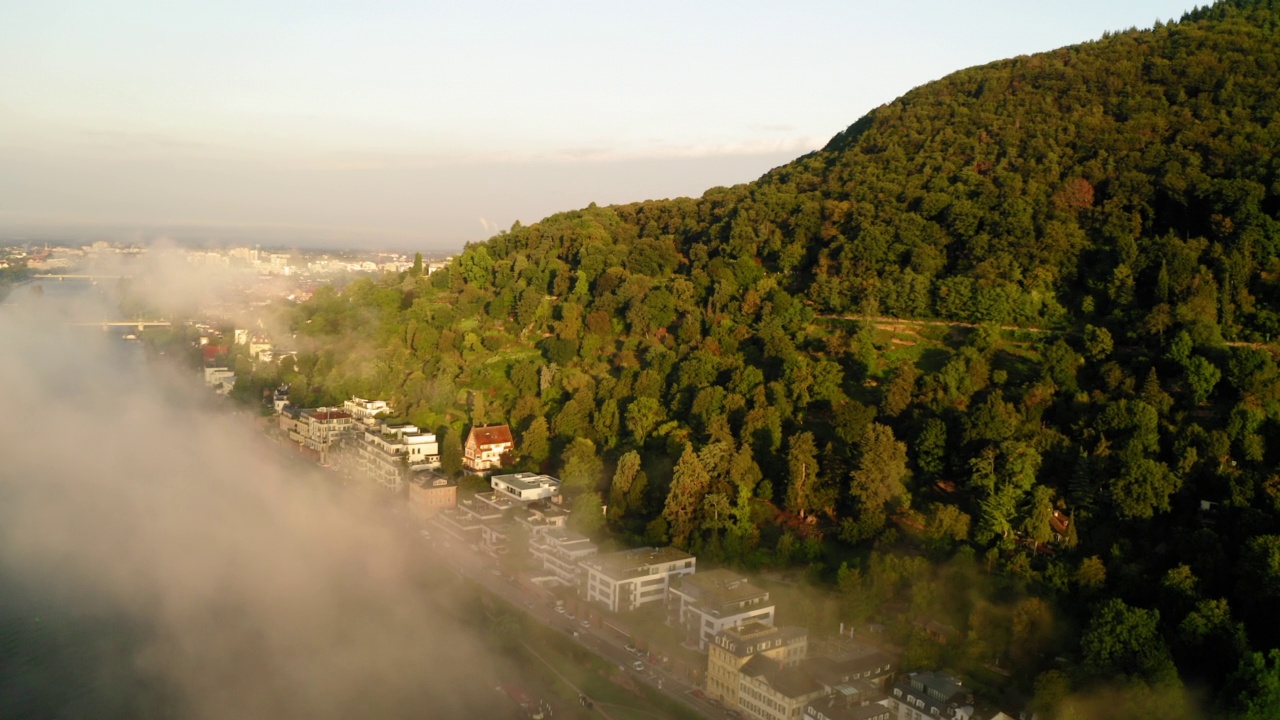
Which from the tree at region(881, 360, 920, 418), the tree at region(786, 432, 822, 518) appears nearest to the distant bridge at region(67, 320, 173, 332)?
the tree at region(786, 432, 822, 518)

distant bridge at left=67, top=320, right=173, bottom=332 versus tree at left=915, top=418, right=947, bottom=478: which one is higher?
distant bridge at left=67, top=320, right=173, bottom=332

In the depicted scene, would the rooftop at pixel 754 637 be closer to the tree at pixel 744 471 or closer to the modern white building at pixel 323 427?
the tree at pixel 744 471

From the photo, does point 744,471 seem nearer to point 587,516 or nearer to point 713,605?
point 587,516

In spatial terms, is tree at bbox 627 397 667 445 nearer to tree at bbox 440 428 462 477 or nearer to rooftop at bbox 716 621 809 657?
tree at bbox 440 428 462 477

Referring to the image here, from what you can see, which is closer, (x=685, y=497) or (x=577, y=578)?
(x=577, y=578)

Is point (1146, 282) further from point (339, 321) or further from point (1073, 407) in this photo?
point (339, 321)

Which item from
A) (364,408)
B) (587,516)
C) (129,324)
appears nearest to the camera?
(587,516)

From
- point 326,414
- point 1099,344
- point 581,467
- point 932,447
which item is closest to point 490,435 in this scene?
point 581,467
